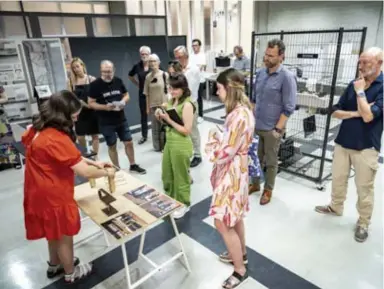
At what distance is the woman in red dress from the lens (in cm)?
154

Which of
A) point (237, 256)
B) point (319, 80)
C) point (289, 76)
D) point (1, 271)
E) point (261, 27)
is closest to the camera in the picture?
point (237, 256)

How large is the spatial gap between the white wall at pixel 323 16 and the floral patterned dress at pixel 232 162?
5.96m

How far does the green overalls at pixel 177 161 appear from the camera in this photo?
2506 millimetres

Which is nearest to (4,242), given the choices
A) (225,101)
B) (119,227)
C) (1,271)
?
(1,271)

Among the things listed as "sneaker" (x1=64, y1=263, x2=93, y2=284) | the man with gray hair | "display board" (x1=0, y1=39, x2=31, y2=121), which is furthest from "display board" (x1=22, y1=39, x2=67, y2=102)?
"sneaker" (x1=64, y1=263, x2=93, y2=284)

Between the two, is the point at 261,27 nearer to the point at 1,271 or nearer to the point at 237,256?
the point at 237,256

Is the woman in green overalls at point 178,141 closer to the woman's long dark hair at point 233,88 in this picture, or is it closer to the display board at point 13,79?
the woman's long dark hair at point 233,88

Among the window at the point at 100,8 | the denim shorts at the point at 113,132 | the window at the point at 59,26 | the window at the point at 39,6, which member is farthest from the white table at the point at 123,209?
the window at the point at 100,8

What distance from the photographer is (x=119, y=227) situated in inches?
64.0

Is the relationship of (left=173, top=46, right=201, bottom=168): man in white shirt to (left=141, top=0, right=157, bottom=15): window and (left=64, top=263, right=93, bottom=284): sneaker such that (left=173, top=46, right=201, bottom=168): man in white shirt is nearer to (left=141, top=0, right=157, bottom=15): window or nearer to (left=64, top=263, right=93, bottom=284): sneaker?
(left=64, top=263, right=93, bottom=284): sneaker

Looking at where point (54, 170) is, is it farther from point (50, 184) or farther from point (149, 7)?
point (149, 7)

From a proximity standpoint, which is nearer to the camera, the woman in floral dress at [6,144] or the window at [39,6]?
the woman in floral dress at [6,144]

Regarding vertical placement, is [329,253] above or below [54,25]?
below

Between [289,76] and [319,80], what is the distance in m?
1.25
